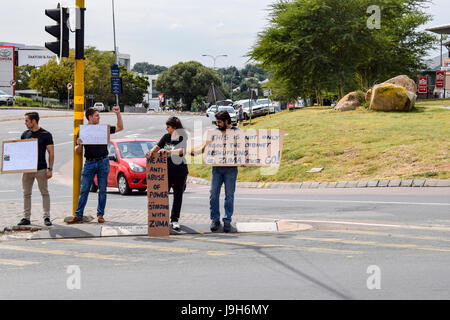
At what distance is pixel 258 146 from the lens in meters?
10.3

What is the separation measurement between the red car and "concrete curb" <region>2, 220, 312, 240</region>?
7676 millimetres

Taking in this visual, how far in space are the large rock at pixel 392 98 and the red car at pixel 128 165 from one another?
15455mm

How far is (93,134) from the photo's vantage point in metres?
10.5

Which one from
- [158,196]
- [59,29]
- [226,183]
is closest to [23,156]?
[59,29]

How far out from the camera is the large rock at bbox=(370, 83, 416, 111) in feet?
103

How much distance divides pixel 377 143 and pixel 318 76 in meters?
21.3

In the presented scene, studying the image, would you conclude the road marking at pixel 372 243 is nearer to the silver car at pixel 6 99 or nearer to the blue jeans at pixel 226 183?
the blue jeans at pixel 226 183

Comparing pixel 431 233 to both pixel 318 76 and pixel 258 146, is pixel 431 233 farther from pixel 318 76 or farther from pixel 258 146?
pixel 318 76

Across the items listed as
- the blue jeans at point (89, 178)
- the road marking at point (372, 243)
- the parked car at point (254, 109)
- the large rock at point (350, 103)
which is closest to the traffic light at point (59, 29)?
the blue jeans at point (89, 178)

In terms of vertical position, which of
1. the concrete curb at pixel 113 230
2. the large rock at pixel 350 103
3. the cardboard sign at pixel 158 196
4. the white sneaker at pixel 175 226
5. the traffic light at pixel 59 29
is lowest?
the concrete curb at pixel 113 230

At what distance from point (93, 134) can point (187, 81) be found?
110 meters

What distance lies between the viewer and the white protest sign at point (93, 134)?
34.3 feet

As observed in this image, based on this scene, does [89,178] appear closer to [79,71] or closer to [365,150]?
[79,71]

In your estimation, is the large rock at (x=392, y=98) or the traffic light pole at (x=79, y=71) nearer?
the traffic light pole at (x=79, y=71)
